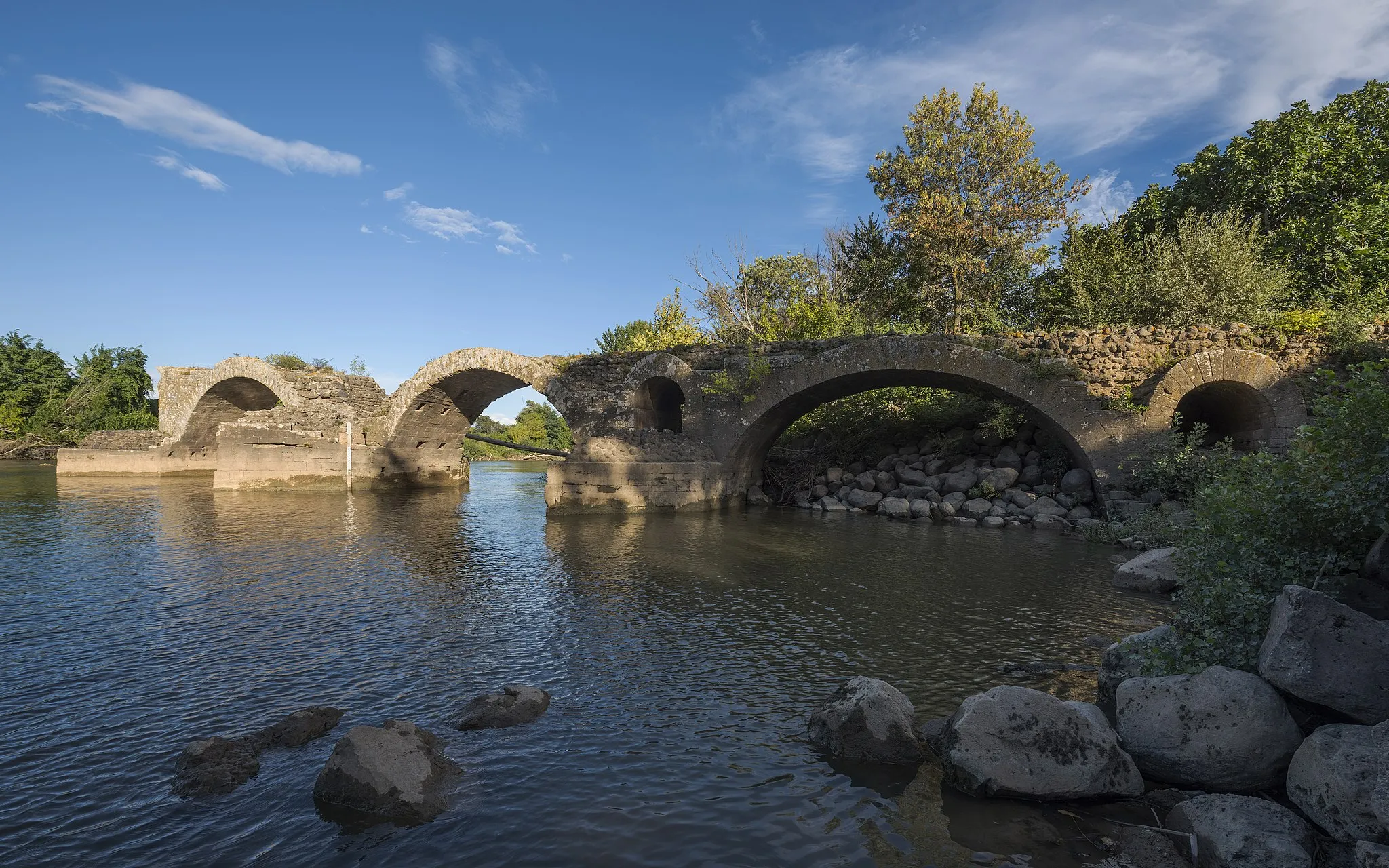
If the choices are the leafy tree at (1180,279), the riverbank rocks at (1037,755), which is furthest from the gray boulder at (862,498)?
the riverbank rocks at (1037,755)

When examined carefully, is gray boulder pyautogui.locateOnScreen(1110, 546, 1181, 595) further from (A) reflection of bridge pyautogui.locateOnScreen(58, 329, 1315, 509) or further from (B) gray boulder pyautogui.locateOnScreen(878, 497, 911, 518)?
(B) gray boulder pyautogui.locateOnScreen(878, 497, 911, 518)

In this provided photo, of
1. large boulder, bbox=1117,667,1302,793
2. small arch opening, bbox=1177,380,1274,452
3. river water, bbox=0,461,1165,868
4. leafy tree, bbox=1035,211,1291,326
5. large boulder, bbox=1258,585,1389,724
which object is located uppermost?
leafy tree, bbox=1035,211,1291,326

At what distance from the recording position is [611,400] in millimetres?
17781

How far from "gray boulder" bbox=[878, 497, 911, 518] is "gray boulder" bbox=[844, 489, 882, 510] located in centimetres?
31

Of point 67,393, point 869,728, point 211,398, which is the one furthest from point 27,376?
point 869,728

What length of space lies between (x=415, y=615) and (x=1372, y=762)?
284 inches

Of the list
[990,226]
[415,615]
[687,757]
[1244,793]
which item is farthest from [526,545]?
[990,226]

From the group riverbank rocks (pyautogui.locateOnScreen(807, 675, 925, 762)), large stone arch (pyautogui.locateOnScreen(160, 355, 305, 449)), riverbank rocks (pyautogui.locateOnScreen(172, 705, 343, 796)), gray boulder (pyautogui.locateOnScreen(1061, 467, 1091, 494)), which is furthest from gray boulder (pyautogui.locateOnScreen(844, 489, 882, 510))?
large stone arch (pyautogui.locateOnScreen(160, 355, 305, 449))

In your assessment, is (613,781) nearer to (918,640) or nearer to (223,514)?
(918,640)

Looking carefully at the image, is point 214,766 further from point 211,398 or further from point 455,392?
point 211,398

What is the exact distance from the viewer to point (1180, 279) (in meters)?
17.0

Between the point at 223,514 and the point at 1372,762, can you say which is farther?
the point at 223,514

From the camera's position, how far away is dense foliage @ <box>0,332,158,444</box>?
3656 cm

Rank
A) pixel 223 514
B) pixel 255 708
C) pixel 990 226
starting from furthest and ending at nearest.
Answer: pixel 990 226 < pixel 223 514 < pixel 255 708
